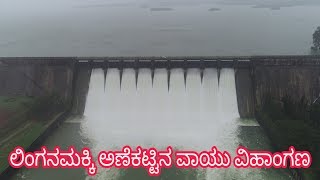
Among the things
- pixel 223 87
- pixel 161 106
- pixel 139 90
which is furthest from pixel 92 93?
pixel 223 87

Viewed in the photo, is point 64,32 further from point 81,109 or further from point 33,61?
point 81,109

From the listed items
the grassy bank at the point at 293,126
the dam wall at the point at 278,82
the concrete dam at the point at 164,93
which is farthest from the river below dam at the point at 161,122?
the grassy bank at the point at 293,126

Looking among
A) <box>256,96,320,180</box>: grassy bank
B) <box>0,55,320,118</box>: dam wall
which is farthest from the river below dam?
<box>256,96,320,180</box>: grassy bank

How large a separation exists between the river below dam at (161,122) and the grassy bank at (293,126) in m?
1.71

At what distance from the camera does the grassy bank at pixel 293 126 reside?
2508 cm

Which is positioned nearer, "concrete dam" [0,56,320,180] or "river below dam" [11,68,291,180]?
"river below dam" [11,68,291,180]

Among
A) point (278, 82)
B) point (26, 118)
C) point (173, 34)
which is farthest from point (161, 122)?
point (173, 34)

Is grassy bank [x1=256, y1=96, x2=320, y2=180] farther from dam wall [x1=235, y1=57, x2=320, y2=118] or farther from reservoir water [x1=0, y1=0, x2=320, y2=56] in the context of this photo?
reservoir water [x1=0, y1=0, x2=320, y2=56]

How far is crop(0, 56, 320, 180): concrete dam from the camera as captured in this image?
31859 mm

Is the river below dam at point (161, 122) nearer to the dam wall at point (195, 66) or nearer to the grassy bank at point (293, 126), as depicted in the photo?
the dam wall at point (195, 66)

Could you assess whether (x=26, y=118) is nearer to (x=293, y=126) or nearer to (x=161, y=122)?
(x=161, y=122)

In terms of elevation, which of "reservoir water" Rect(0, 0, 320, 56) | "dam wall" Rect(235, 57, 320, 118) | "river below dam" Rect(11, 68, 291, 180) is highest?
"reservoir water" Rect(0, 0, 320, 56)

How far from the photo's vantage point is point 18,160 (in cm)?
2633

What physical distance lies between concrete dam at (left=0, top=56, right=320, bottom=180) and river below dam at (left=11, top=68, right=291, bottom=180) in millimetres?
104
